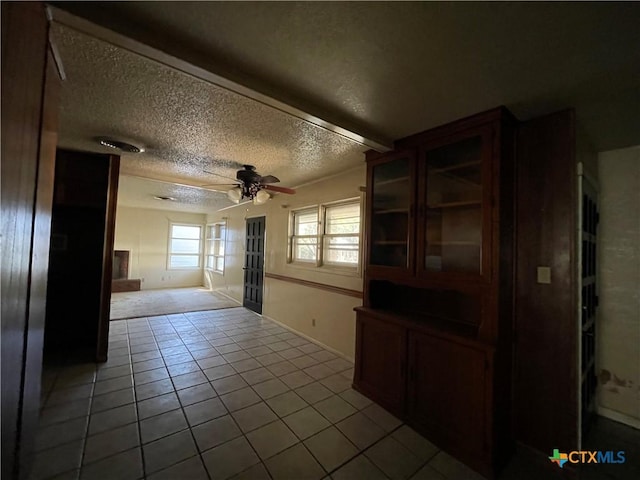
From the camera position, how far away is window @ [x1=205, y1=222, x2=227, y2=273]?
7484 millimetres

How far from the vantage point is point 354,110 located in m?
1.89

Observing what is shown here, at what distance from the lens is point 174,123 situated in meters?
2.14

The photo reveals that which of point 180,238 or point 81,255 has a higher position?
point 180,238

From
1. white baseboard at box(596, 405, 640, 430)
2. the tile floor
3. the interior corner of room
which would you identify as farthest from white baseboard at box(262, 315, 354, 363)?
white baseboard at box(596, 405, 640, 430)

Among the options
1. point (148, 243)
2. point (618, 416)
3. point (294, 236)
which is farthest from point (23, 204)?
point (148, 243)

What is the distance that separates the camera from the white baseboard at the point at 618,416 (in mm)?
2111

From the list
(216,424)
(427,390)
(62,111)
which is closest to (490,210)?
(427,390)

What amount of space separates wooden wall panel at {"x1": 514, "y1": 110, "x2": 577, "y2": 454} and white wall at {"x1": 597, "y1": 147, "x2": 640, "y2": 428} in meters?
1.08

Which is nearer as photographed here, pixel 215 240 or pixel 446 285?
pixel 446 285

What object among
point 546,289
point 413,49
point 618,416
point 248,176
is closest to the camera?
point 413,49

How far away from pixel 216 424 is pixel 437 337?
6.09 feet

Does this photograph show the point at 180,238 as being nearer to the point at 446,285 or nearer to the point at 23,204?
the point at 23,204

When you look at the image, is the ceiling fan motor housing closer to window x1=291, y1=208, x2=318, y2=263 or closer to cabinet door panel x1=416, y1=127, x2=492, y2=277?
window x1=291, y1=208, x2=318, y2=263

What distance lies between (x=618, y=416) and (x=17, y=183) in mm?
4315
